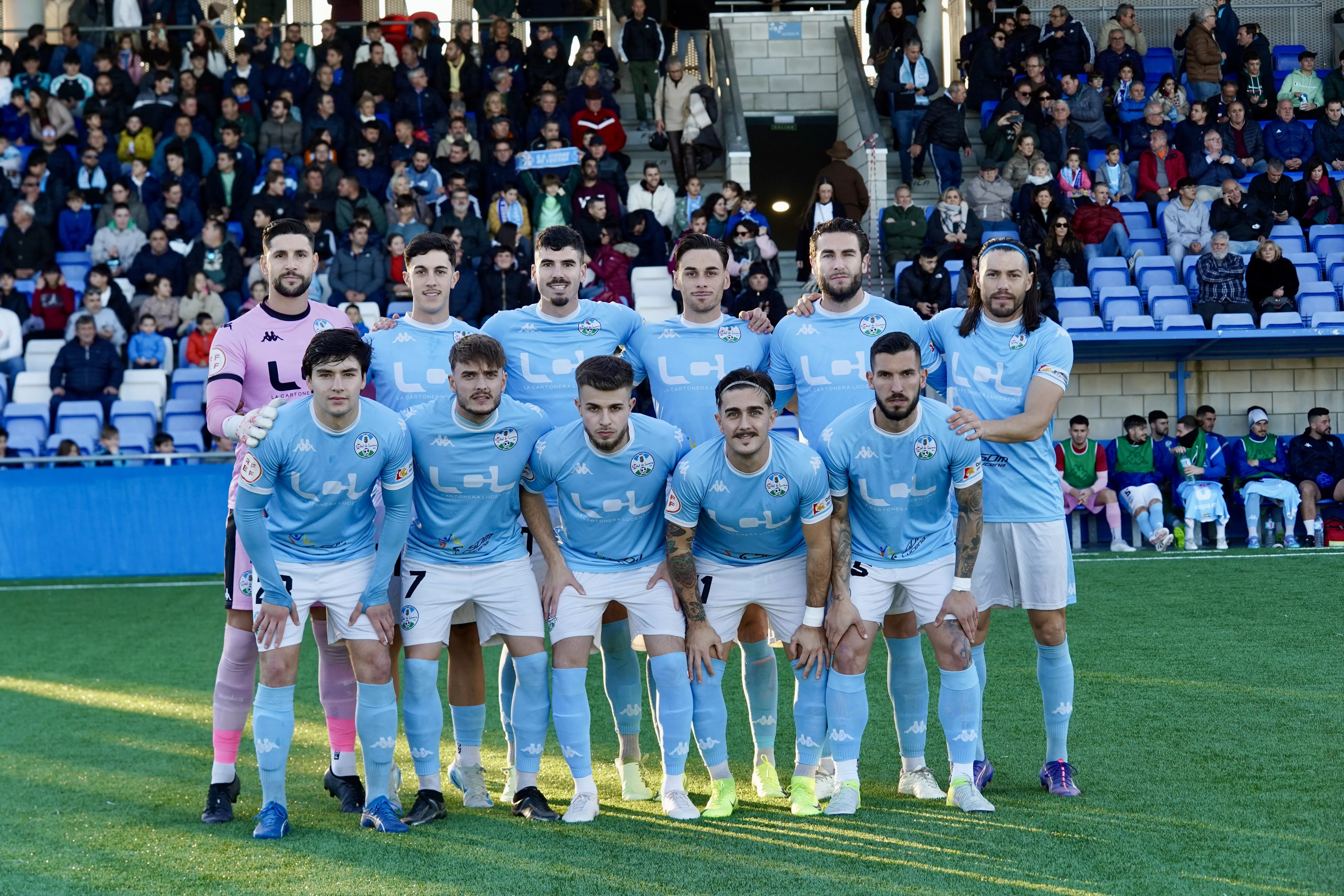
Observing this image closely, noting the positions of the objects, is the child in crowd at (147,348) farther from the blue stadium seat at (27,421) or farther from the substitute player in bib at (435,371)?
the substitute player in bib at (435,371)

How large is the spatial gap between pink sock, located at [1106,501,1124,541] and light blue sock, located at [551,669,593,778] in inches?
371

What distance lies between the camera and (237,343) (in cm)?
528

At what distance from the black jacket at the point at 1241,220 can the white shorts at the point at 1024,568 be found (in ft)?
37.4

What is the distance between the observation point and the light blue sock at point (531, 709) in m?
5.04

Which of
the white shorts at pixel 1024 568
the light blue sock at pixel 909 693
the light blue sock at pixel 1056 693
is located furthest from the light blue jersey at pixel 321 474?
the light blue sock at pixel 1056 693

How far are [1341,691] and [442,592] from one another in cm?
450

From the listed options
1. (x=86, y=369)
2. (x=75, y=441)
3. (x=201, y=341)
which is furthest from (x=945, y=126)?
(x=75, y=441)

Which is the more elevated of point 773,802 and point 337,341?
point 337,341

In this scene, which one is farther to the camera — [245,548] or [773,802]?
[773,802]

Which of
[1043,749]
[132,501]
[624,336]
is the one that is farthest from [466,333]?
[132,501]

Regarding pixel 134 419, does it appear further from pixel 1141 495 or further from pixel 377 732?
pixel 1141 495

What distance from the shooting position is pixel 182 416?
1331 cm

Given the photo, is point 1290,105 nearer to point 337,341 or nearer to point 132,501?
point 132,501

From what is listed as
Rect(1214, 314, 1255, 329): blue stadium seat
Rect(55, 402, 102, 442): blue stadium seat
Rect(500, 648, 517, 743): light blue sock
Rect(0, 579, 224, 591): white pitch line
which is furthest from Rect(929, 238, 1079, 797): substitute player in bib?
Rect(55, 402, 102, 442): blue stadium seat
